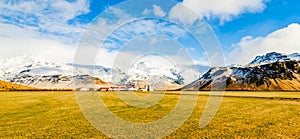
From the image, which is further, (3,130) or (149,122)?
(149,122)

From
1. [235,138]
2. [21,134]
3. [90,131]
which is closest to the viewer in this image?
[235,138]

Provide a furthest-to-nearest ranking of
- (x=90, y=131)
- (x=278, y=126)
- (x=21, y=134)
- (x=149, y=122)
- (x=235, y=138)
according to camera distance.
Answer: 1. (x=149, y=122)
2. (x=278, y=126)
3. (x=90, y=131)
4. (x=21, y=134)
5. (x=235, y=138)

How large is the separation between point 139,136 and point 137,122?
6992mm

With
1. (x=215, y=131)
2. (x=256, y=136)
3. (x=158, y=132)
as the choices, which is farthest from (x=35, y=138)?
(x=256, y=136)

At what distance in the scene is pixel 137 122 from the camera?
87.9ft

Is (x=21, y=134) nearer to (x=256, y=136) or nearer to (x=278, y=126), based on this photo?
(x=256, y=136)

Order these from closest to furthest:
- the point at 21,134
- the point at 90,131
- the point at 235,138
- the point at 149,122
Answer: the point at 235,138
the point at 21,134
the point at 90,131
the point at 149,122

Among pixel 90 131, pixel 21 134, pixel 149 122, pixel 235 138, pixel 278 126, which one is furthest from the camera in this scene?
pixel 149 122

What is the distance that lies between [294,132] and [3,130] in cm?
2313

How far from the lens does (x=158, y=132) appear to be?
69.9ft

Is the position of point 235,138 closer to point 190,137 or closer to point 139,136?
point 190,137

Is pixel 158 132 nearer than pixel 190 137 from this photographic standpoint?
No

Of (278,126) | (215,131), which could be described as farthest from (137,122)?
(278,126)

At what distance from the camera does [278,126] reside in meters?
23.8
